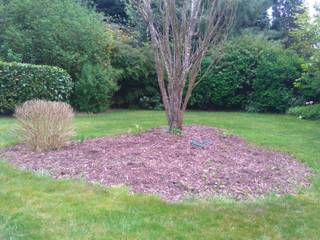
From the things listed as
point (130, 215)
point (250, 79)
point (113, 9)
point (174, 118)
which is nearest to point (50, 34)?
point (250, 79)

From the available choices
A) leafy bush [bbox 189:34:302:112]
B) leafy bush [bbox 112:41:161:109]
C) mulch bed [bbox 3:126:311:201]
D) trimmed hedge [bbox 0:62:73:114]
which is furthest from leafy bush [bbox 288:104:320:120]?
trimmed hedge [bbox 0:62:73:114]

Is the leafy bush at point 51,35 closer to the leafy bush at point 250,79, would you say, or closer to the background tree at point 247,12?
the leafy bush at point 250,79

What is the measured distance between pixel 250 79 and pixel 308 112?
302 cm

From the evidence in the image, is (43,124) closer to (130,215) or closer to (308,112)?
(130,215)

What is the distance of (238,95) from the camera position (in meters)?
15.8

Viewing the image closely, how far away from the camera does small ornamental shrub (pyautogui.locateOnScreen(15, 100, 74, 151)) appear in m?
6.15

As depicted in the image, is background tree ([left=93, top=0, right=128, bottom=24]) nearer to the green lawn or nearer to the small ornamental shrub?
the small ornamental shrub

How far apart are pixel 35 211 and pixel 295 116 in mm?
11162

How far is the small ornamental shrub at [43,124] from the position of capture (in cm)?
615

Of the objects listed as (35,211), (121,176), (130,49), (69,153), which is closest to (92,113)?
(130,49)

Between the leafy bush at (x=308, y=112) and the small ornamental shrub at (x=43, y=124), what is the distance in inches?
341

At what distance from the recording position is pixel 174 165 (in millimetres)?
5344

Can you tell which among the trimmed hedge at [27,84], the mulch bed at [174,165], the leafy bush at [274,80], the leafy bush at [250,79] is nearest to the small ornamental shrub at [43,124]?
the mulch bed at [174,165]

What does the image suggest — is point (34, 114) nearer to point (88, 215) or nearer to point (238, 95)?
point (88, 215)
